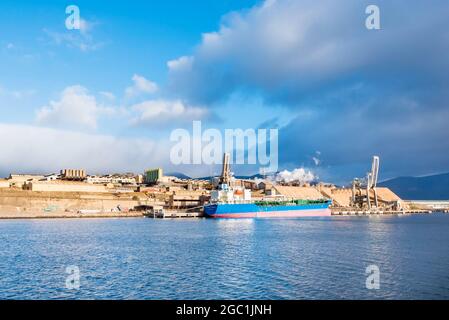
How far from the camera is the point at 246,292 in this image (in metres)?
27.0

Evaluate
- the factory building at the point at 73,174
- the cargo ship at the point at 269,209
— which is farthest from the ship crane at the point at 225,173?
the factory building at the point at 73,174

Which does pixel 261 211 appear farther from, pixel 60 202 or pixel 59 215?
pixel 60 202

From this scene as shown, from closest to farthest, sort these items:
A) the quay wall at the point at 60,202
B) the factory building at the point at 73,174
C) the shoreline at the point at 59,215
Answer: the shoreline at the point at 59,215, the quay wall at the point at 60,202, the factory building at the point at 73,174

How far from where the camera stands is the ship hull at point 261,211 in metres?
126

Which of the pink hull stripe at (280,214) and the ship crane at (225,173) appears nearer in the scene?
the pink hull stripe at (280,214)

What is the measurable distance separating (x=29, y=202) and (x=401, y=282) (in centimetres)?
11571

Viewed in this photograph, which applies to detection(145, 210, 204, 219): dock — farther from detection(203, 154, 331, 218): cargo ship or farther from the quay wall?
the quay wall

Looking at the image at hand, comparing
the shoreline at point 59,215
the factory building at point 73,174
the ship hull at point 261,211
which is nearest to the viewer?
the shoreline at point 59,215

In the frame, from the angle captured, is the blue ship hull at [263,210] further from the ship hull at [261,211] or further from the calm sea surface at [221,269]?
the calm sea surface at [221,269]

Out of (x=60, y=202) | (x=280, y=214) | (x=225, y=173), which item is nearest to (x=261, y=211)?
(x=280, y=214)

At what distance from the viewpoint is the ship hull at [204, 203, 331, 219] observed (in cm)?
12612
